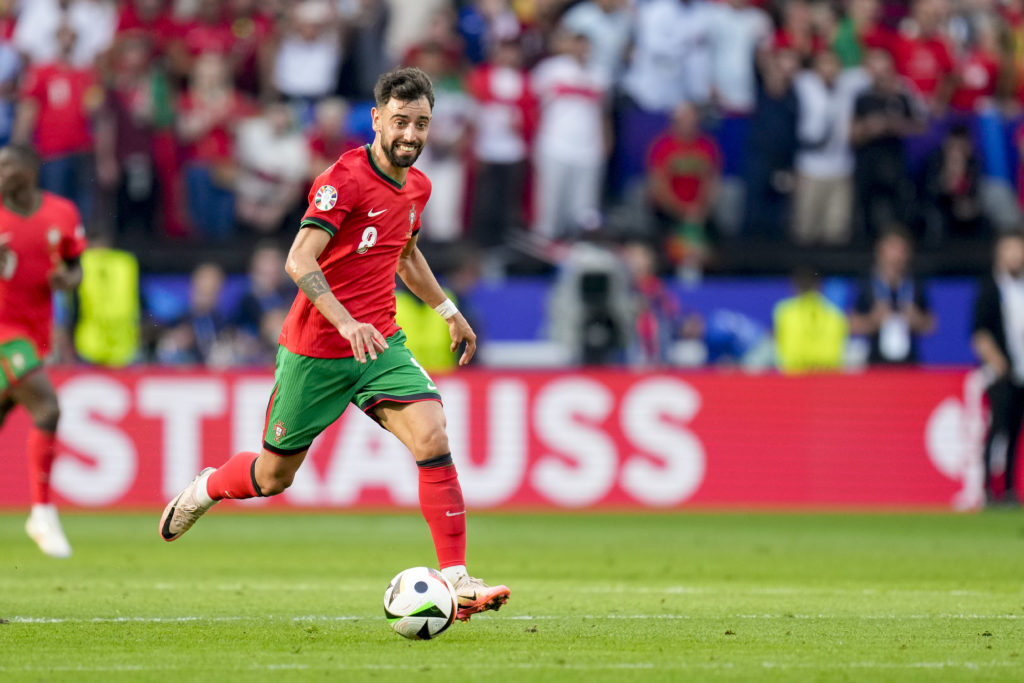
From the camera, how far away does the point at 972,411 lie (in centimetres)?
1720

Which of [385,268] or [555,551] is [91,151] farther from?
[385,268]

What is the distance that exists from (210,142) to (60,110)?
175cm

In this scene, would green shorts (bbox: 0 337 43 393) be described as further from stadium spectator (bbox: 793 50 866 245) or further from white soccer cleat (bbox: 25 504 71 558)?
stadium spectator (bbox: 793 50 866 245)

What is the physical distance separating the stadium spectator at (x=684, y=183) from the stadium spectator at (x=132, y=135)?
228 inches

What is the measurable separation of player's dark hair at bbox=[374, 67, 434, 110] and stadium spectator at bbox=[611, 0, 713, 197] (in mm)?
12237

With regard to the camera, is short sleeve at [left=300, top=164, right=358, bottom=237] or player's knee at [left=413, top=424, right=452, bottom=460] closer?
short sleeve at [left=300, top=164, right=358, bottom=237]

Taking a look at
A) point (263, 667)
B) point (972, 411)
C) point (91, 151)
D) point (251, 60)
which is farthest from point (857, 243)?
point (263, 667)

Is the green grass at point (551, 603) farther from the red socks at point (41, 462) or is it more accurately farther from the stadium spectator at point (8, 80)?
the stadium spectator at point (8, 80)

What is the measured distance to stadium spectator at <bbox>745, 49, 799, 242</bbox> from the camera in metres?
19.6

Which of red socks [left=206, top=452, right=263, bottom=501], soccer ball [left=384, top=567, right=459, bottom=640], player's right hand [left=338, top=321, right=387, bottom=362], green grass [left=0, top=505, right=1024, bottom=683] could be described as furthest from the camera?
red socks [left=206, top=452, right=263, bottom=501]

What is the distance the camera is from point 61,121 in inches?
760

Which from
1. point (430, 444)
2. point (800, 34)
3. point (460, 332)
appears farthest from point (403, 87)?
point (800, 34)

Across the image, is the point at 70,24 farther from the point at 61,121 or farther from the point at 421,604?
the point at 421,604

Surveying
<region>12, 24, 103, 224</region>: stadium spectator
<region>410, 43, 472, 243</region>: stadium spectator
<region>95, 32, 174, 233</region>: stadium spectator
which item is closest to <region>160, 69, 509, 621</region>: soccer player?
<region>410, 43, 472, 243</region>: stadium spectator
